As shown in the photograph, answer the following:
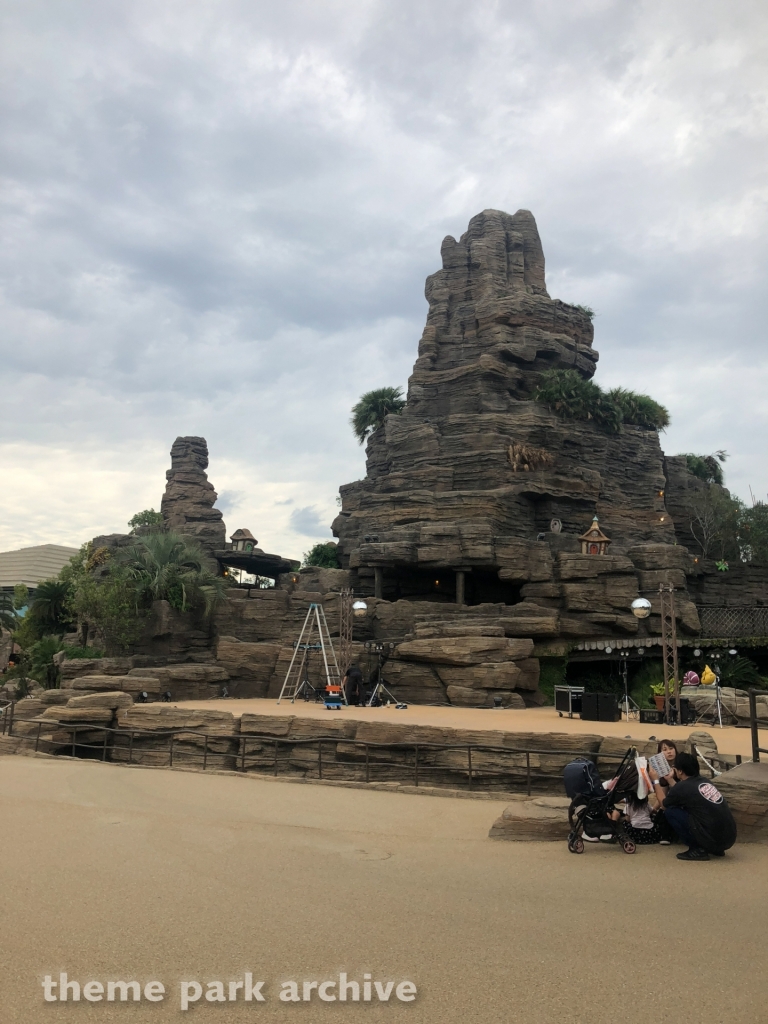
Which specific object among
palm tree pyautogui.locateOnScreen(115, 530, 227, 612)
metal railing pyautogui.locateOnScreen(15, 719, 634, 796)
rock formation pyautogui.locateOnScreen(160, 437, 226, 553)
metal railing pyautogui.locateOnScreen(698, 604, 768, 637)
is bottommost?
metal railing pyautogui.locateOnScreen(15, 719, 634, 796)

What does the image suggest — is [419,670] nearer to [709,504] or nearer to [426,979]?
[426,979]

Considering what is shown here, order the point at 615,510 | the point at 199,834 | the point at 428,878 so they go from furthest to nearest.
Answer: the point at 615,510 < the point at 199,834 < the point at 428,878

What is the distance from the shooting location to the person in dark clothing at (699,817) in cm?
654

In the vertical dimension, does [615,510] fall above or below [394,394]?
below

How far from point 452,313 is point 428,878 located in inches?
1734

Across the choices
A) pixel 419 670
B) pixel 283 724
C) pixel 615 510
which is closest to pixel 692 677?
pixel 419 670

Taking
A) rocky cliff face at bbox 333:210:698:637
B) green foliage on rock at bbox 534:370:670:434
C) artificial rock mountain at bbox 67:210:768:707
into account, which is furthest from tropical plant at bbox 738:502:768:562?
green foliage on rock at bbox 534:370:670:434

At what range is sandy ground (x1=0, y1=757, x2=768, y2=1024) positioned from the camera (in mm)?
3809

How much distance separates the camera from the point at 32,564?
63062mm

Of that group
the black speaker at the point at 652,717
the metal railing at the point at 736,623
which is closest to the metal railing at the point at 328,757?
the black speaker at the point at 652,717

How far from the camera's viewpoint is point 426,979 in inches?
161

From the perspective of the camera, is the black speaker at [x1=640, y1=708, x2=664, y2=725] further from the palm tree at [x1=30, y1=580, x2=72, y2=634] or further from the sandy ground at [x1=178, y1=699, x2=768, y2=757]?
the palm tree at [x1=30, y1=580, x2=72, y2=634]

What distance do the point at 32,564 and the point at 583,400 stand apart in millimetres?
49594

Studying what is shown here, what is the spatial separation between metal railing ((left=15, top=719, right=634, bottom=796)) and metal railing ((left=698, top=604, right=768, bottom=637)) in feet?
55.9
